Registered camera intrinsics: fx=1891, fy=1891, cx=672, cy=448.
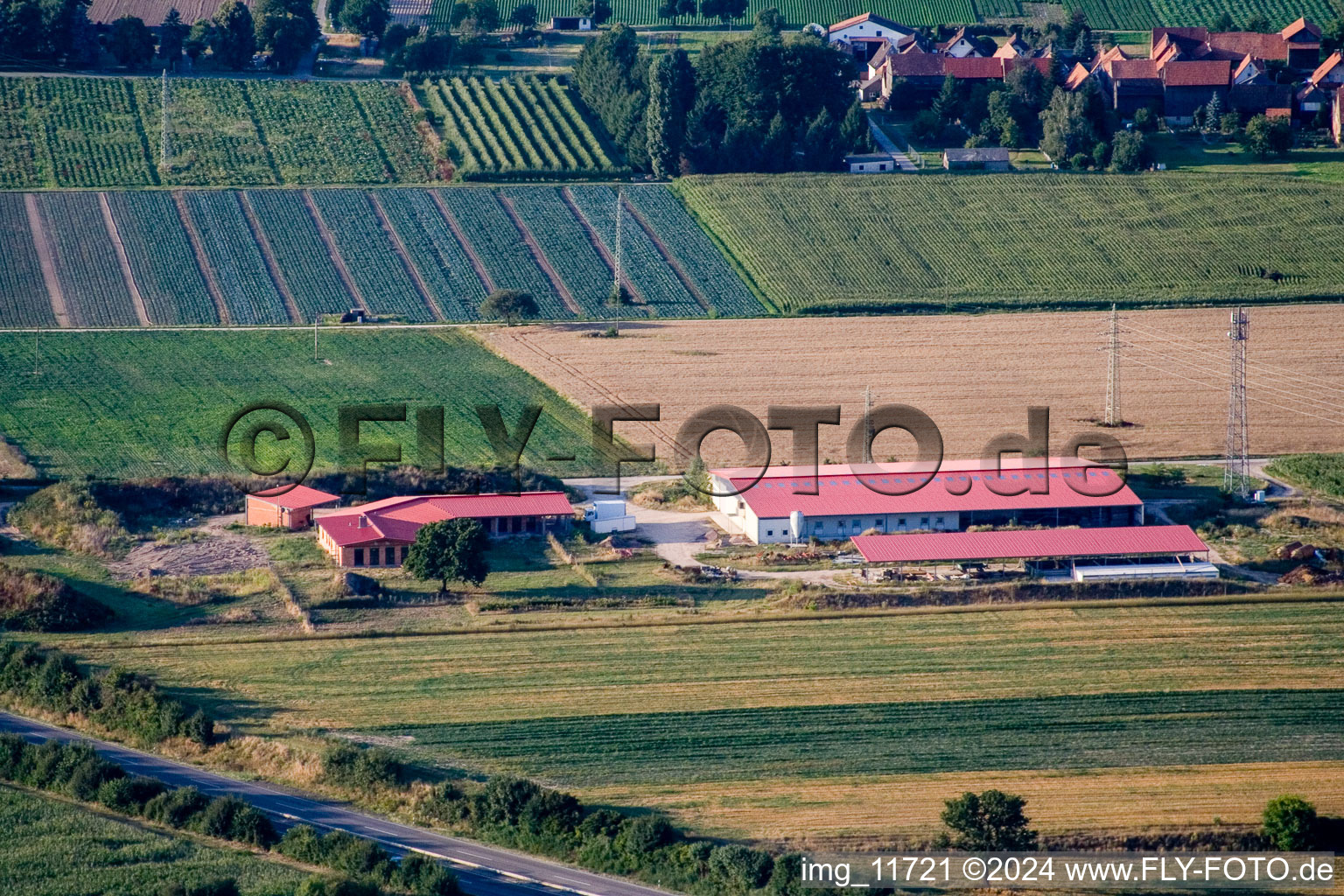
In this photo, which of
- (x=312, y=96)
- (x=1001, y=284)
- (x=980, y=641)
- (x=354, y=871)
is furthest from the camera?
(x=312, y=96)

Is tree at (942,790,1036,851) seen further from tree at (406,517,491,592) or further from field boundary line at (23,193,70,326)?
field boundary line at (23,193,70,326)

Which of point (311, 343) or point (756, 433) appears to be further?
point (311, 343)

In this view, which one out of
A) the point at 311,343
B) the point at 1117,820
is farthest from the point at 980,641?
the point at 311,343

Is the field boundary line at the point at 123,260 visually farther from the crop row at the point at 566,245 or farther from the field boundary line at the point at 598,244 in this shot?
the field boundary line at the point at 598,244

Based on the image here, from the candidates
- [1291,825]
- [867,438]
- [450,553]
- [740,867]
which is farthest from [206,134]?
[1291,825]

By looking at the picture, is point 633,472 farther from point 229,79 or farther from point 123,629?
point 229,79
